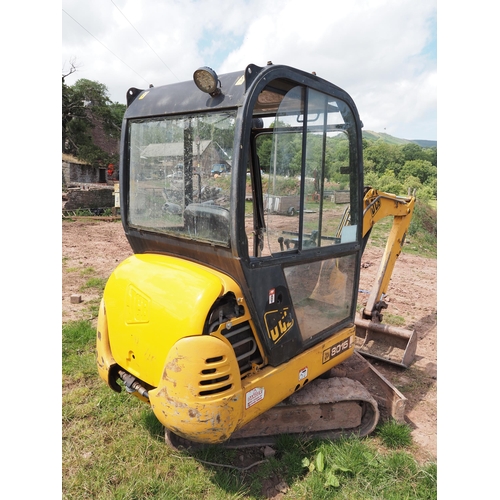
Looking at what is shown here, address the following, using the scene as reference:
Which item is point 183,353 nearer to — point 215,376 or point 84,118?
point 215,376

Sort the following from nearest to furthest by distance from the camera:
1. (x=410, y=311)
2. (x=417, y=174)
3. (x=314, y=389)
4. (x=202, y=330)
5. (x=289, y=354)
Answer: (x=202, y=330), (x=289, y=354), (x=314, y=389), (x=410, y=311), (x=417, y=174)

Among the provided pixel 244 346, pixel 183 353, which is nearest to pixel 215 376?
pixel 183 353

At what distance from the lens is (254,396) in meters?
2.55

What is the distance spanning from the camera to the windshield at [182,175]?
98.4 inches

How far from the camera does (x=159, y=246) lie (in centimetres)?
300

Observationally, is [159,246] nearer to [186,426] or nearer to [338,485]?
[186,426]

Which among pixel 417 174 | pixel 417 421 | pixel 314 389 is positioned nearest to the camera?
pixel 314 389

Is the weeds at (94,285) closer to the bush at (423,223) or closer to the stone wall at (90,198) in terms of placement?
the bush at (423,223)

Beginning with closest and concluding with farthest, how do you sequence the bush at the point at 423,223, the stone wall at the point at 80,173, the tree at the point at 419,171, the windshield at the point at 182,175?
the windshield at the point at 182,175, the bush at the point at 423,223, the tree at the point at 419,171, the stone wall at the point at 80,173

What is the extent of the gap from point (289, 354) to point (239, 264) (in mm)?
851

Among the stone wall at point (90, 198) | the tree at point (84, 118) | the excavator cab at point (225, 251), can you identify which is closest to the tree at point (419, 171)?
the stone wall at point (90, 198)

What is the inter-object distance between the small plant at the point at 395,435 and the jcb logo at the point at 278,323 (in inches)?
51.0

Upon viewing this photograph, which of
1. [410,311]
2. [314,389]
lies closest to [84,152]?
[410,311]

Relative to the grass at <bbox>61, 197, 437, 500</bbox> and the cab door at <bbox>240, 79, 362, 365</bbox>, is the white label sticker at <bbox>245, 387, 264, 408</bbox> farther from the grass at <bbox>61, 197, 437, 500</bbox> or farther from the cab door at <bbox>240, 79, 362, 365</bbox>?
the grass at <bbox>61, 197, 437, 500</bbox>
